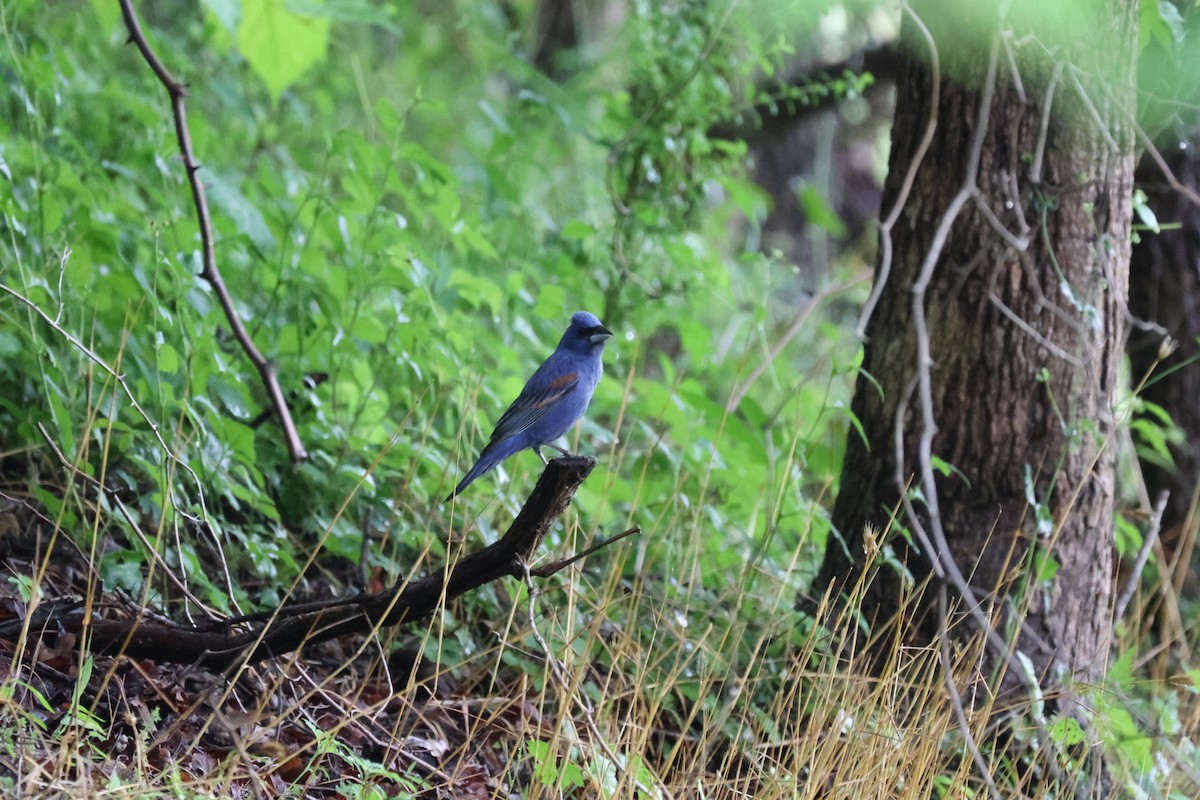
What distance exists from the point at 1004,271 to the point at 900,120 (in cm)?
61

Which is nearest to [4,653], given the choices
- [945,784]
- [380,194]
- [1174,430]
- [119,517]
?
[119,517]

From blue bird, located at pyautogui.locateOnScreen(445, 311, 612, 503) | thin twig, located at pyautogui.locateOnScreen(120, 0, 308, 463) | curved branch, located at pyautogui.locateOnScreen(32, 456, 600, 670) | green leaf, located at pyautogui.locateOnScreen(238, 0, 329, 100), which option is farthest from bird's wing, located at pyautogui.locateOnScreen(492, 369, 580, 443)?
green leaf, located at pyautogui.locateOnScreen(238, 0, 329, 100)

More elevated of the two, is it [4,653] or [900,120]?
[900,120]

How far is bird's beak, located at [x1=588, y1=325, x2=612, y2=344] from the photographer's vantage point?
3.69 meters

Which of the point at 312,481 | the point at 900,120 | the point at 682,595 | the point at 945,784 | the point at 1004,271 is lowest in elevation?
the point at 945,784

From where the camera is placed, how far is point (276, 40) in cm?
355

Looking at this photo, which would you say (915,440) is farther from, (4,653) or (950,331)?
(4,653)

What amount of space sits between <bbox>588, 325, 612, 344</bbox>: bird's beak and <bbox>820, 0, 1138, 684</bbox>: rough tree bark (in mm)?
839

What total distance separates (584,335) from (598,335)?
0.27ft

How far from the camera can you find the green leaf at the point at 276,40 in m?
3.46

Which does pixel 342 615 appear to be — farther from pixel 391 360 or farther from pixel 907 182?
pixel 907 182

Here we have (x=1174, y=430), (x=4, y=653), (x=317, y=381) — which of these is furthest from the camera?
(x=1174, y=430)

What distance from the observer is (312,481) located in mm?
3682

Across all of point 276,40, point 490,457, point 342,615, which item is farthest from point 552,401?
point 276,40
